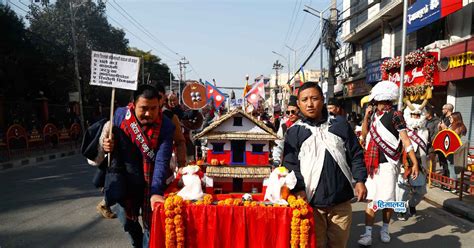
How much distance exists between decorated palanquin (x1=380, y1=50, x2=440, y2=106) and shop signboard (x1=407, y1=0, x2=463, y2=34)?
1125mm

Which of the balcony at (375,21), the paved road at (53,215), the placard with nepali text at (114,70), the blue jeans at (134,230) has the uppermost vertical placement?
the balcony at (375,21)

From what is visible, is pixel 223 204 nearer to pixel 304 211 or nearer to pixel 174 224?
pixel 174 224

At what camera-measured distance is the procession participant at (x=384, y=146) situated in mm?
3865

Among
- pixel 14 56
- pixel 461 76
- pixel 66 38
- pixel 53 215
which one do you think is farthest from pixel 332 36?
pixel 66 38

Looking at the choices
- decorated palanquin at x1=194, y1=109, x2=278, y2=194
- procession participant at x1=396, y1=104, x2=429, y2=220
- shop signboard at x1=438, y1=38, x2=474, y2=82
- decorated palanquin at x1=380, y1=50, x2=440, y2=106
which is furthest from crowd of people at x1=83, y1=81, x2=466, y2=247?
decorated palanquin at x1=380, y1=50, x2=440, y2=106

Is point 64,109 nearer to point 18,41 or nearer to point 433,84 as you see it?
point 18,41

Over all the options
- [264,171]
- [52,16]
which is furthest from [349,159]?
[52,16]

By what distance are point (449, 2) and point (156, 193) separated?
10.9m

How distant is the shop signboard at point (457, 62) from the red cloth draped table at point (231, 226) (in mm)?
9867

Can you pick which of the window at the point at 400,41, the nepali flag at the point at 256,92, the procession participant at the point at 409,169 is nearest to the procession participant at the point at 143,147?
the procession participant at the point at 409,169

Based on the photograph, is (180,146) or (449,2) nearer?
(180,146)

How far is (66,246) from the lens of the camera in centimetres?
400

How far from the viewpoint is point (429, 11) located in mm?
11094

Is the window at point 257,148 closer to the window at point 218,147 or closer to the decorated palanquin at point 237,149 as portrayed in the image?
the decorated palanquin at point 237,149
